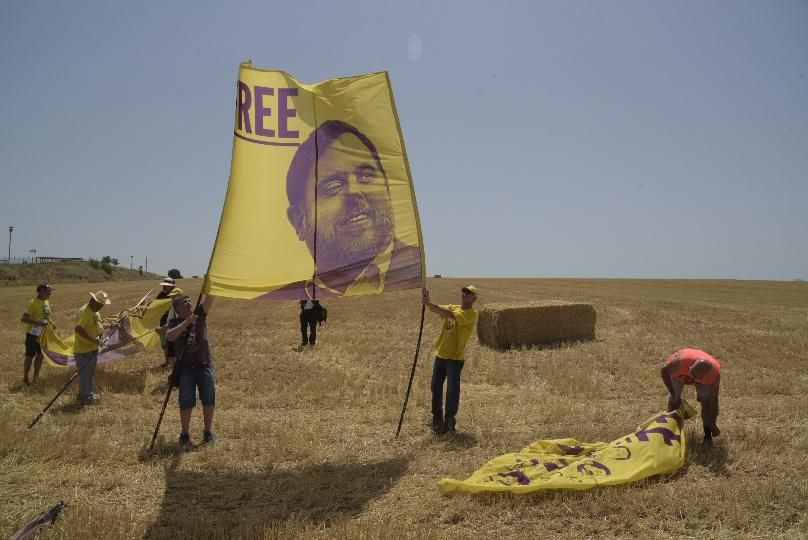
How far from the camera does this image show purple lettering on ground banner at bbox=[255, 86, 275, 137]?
22.9 ft

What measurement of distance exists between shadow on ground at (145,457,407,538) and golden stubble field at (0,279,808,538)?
0.02m

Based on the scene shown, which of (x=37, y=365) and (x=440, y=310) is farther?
(x=37, y=365)

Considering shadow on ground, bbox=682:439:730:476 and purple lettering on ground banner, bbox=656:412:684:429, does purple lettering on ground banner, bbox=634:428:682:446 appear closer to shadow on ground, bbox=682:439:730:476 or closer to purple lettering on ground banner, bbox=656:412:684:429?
purple lettering on ground banner, bbox=656:412:684:429

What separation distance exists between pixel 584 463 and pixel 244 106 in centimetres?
588

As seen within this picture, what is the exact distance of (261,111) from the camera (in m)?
7.01

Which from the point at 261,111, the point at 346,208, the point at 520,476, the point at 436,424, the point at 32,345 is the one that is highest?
the point at 261,111

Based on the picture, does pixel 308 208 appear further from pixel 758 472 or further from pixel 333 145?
pixel 758 472

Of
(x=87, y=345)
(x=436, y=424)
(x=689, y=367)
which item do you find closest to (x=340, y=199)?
(x=436, y=424)

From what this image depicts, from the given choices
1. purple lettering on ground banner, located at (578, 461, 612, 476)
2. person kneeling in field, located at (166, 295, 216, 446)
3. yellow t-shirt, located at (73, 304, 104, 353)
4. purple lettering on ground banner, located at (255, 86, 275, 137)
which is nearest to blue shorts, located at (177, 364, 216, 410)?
person kneeling in field, located at (166, 295, 216, 446)

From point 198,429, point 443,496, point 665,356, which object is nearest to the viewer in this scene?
point 443,496

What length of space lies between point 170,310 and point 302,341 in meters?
4.18

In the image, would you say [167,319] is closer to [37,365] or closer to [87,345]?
[37,365]

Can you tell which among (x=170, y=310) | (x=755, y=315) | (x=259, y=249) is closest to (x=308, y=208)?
(x=259, y=249)

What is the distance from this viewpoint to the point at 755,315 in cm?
2036
